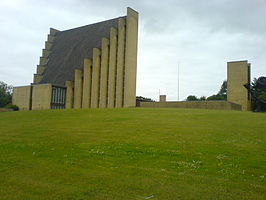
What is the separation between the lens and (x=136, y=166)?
8.31 m

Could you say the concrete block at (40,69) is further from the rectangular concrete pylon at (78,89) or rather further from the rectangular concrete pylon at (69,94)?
the rectangular concrete pylon at (78,89)

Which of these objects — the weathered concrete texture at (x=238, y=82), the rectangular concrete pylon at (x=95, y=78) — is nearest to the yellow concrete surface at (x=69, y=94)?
the rectangular concrete pylon at (x=95, y=78)

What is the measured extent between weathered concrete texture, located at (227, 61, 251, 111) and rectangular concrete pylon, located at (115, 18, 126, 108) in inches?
759

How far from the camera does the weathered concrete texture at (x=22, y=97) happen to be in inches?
2175

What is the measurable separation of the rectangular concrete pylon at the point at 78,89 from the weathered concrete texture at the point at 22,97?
9.09 meters

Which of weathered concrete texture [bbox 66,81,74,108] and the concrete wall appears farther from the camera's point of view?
the concrete wall

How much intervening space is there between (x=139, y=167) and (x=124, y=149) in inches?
94.8

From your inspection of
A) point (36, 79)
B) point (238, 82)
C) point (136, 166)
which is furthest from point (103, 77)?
point (136, 166)

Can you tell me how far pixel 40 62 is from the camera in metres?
67.9

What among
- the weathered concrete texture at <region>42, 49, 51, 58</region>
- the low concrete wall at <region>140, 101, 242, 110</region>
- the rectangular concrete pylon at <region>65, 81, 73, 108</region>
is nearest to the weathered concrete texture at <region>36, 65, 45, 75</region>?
the weathered concrete texture at <region>42, 49, 51, 58</region>

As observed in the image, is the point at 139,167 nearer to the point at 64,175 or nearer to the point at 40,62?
the point at 64,175

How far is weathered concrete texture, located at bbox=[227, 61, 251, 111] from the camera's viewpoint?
4619 cm

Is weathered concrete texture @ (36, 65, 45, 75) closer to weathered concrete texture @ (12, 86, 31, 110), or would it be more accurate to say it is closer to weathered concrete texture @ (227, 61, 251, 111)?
weathered concrete texture @ (12, 86, 31, 110)

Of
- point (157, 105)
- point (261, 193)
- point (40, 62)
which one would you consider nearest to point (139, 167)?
point (261, 193)
